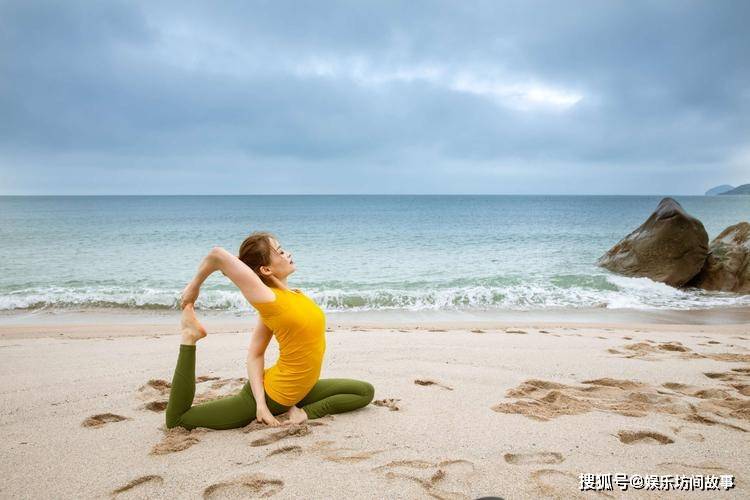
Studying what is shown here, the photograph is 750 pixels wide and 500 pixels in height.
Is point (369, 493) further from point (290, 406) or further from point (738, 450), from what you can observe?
point (738, 450)

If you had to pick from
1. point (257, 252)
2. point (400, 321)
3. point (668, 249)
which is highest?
point (257, 252)

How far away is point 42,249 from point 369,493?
2699 centimetres

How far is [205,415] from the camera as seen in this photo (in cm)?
353

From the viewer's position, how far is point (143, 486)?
2703 mm

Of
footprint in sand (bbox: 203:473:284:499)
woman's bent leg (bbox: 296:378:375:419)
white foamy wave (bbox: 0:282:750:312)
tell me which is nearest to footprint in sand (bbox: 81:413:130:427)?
woman's bent leg (bbox: 296:378:375:419)

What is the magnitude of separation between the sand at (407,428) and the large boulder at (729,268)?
8.89 metres

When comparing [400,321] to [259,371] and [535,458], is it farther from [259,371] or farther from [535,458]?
[535,458]

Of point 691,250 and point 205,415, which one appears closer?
point 205,415

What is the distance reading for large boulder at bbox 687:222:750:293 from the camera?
1339 cm

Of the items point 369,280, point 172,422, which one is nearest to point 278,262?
point 172,422

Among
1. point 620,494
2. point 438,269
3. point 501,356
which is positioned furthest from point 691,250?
point 620,494

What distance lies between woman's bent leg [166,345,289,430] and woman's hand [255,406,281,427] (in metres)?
0.09

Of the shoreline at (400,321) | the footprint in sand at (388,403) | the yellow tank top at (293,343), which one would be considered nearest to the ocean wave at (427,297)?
the shoreline at (400,321)

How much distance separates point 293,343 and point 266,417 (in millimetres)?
631
